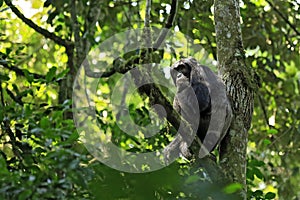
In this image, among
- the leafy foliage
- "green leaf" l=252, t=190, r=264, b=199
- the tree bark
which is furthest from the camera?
the tree bark

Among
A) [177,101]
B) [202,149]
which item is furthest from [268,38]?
[202,149]

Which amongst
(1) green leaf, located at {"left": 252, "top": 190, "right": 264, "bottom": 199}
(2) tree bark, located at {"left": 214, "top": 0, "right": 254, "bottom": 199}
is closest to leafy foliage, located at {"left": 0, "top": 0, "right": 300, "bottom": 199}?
(1) green leaf, located at {"left": 252, "top": 190, "right": 264, "bottom": 199}

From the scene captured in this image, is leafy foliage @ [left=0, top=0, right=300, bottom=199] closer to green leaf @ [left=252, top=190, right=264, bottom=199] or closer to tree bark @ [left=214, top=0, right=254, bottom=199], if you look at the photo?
green leaf @ [left=252, top=190, right=264, bottom=199]

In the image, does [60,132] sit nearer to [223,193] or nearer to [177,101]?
[223,193]

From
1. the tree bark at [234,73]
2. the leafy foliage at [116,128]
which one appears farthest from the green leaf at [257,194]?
the tree bark at [234,73]

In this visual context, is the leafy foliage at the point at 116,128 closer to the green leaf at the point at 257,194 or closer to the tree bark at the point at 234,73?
the green leaf at the point at 257,194

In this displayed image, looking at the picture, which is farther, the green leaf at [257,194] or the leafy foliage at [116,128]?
the green leaf at [257,194]

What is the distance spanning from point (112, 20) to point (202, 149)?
15.3ft

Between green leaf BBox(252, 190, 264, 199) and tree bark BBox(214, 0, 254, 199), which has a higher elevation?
tree bark BBox(214, 0, 254, 199)

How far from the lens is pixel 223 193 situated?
2.42 m

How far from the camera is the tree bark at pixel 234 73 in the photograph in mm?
4105

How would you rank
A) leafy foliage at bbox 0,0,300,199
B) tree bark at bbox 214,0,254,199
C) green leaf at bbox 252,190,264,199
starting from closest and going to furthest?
leafy foliage at bbox 0,0,300,199, green leaf at bbox 252,190,264,199, tree bark at bbox 214,0,254,199

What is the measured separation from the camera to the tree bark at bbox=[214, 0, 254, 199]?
13.5ft

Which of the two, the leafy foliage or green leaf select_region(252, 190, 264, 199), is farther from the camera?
green leaf select_region(252, 190, 264, 199)
